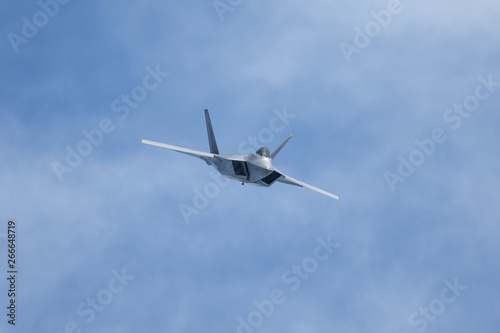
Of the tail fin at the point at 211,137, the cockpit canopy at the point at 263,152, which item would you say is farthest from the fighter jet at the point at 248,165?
the tail fin at the point at 211,137

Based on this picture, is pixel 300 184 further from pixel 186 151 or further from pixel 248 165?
pixel 186 151

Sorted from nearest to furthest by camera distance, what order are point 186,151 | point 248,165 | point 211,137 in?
point 248,165, point 186,151, point 211,137

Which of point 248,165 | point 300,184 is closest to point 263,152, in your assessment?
point 248,165

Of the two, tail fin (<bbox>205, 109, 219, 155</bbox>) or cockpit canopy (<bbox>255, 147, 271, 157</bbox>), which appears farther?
tail fin (<bbox>205, 109, 219, 155</bbox>)

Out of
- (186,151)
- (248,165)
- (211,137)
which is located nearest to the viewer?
(248,165)

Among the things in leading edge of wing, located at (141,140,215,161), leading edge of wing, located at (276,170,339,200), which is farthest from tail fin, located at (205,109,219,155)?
leading edge of wing, located at (276,170,339,200)

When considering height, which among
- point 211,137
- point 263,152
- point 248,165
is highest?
point 263,152

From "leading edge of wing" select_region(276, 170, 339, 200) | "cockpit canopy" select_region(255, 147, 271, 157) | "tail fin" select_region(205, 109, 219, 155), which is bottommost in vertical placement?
"tail fin" select_region(205, 109, 219, 155)

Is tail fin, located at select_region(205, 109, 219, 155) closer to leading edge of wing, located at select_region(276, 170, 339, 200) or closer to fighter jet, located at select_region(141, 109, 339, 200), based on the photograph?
fighter jet, located at select_region(141, 109, 339, 200)

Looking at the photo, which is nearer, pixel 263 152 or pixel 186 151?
pixel 263 152

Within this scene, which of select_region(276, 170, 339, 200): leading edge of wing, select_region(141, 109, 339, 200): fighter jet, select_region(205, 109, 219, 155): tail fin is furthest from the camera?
select_region(205, 109, 219, 155): tail fin

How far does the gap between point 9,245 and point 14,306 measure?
25.2ft

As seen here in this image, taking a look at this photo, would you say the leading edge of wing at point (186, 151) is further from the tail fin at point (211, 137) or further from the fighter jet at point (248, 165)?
the tail fin at point (211, 137)

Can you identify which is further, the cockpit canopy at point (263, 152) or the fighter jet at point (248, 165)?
the cockpit canopy at point (263, 152)
